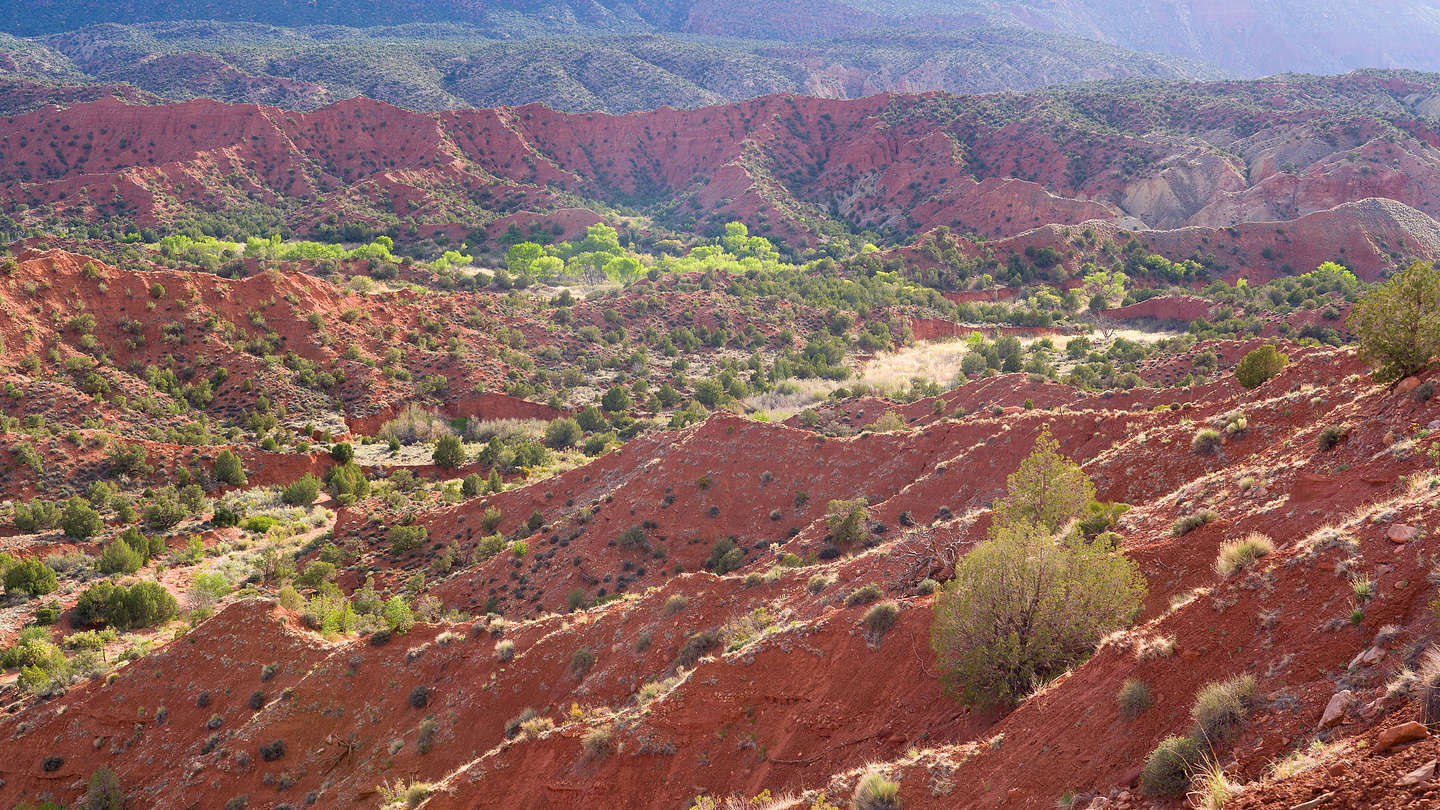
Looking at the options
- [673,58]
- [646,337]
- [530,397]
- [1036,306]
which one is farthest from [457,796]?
[673,58]

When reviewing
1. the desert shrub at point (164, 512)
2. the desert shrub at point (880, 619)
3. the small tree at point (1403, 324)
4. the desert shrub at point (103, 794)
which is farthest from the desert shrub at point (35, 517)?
the small tree at point (1403, 324)

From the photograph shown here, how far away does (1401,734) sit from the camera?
598 centimetres

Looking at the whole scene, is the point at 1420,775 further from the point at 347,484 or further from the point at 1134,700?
the point at 347,484

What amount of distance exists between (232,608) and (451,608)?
5.86 meters

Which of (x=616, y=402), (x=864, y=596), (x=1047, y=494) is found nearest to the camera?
(x=864, y=596)

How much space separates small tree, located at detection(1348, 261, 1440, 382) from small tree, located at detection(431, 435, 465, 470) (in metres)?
35.8

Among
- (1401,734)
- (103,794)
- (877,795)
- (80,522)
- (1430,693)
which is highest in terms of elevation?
(1430,693)

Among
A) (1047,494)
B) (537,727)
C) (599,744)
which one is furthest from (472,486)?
(1047,494)

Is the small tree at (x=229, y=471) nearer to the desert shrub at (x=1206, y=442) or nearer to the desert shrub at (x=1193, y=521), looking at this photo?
the desert shrub at (x=1206, y=442)

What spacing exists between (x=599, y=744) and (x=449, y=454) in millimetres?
29554

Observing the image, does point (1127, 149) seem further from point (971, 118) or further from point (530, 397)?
point (530, 397)

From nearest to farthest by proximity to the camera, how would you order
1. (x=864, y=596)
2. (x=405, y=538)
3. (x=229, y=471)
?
(x=864, y=596)
(x=405, y=538)
(x=229, y=471)

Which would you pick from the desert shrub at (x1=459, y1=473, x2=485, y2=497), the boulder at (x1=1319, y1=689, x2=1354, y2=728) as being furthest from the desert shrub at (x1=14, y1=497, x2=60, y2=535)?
the boulder at (x1=1319, y1=689, x2=1354, y2=728)

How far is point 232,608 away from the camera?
22297 millimetres
